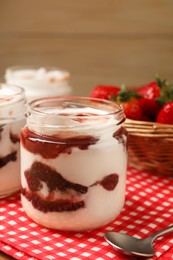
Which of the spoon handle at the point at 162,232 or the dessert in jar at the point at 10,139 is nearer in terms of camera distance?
the spoon handle at the point at 162,232

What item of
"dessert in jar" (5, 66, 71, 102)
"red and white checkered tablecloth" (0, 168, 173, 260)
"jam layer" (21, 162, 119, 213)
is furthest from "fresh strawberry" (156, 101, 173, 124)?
"dessert in jar" (5, 66, 71, 102)

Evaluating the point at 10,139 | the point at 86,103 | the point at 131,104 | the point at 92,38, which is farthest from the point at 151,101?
the point at 92,38

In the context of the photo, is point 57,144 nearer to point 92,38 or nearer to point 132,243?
point 132,243

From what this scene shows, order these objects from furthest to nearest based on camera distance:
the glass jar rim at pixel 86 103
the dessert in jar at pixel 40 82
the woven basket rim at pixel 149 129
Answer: the dessert in jar at pixel 40 82, the woven basket rim at pixel 149 129, the glass jar rim at pixel 86 103

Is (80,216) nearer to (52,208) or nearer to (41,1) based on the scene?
(52,208)

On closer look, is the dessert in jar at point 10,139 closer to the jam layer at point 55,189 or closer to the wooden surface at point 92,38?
the jam layer at point 55,189

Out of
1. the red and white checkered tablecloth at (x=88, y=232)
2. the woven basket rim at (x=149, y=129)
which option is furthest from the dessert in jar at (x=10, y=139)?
the woven basket rim at (x=149, y=129)

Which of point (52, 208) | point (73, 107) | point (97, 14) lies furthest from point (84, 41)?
point (52, 208)
